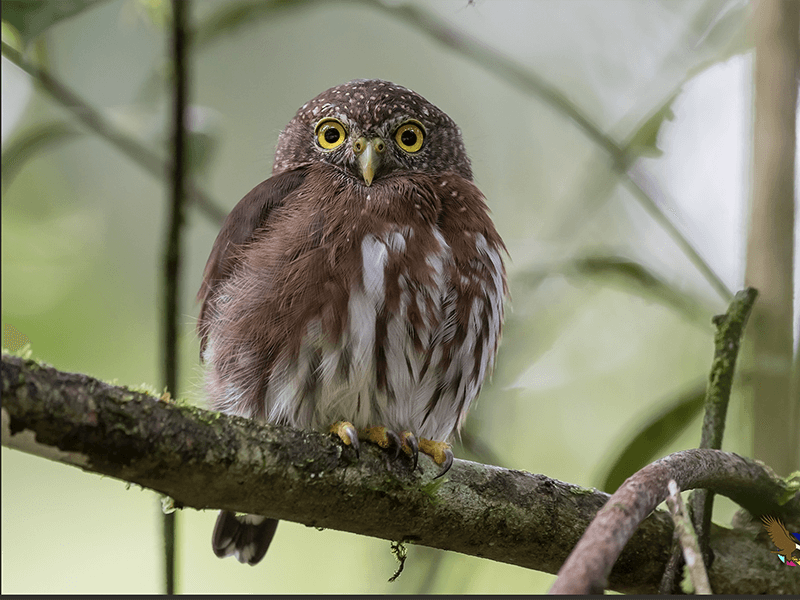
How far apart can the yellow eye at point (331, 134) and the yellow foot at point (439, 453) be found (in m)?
1.13

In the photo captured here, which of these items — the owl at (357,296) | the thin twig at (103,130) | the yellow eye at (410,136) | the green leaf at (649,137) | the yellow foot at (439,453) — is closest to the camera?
the yellow foot at (439,453)

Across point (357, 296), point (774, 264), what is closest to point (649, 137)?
point (774, 264)

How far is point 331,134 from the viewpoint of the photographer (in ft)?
8.47

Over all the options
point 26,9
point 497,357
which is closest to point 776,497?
point 497,357

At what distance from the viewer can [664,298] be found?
2.38m

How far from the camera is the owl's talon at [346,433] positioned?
5.88ft

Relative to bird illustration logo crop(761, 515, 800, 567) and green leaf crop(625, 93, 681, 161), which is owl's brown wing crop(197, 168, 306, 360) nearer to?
green leaf crop(625, 93, 681, 161)

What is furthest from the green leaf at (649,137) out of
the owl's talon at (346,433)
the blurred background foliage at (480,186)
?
the owl's talon at (346,433)

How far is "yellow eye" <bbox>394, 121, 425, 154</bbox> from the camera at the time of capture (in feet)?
8.48

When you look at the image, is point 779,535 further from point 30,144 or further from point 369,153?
point 30,144

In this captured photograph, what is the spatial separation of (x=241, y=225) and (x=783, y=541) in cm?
181

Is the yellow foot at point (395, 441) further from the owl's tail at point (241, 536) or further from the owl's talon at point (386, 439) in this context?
the owl's tail at point (241, 536)

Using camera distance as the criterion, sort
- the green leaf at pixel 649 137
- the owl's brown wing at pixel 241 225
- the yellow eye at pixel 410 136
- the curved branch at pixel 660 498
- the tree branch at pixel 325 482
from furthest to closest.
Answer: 1. the yellow eye at pixel 410 136
2. the green leaf at pixel 649 137
3. the owl's brown wing at pixel 241 225
4. the tree branch at pixel 325 482
5. the curved branch at pixel 660 498

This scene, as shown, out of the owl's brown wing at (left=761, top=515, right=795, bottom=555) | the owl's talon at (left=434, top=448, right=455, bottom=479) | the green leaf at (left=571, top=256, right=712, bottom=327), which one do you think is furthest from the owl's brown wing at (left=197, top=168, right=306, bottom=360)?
the owl's brown wing at (left=761, top=515, right=795, bottom=555)
